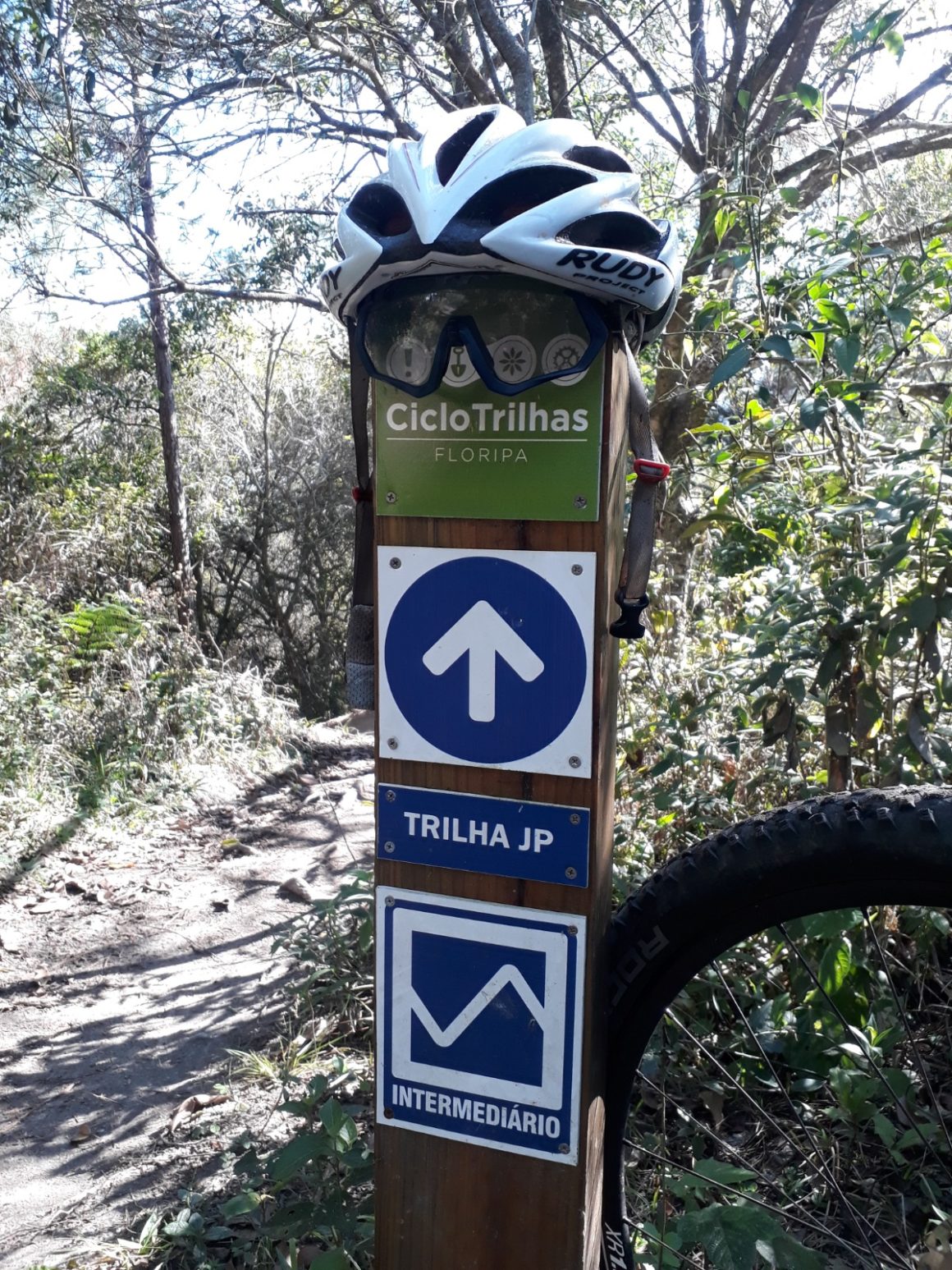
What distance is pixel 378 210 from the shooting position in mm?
1452

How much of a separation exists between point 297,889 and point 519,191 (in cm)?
408

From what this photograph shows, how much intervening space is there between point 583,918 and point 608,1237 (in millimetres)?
653

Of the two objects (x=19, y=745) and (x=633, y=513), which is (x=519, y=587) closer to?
(x=633, y=513)

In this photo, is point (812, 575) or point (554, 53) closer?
point (812, 575)

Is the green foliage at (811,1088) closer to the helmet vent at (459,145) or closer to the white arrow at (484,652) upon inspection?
the white arrow at (484,652)

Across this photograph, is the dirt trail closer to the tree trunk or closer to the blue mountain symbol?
the blue mountain symbol

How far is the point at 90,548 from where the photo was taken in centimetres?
897

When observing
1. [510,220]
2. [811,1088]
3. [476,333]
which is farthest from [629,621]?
[811,1088]

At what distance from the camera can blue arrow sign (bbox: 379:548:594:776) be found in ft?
4.60

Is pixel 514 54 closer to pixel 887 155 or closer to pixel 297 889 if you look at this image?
pixel 887 155

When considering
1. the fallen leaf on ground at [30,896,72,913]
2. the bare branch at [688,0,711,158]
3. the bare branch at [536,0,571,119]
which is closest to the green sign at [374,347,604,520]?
the fallen leaf on ground at [30,896,72,913]

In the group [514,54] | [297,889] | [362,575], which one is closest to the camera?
[362,575]

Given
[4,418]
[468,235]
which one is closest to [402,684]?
[468,235]

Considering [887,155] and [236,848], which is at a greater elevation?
[887,155]
